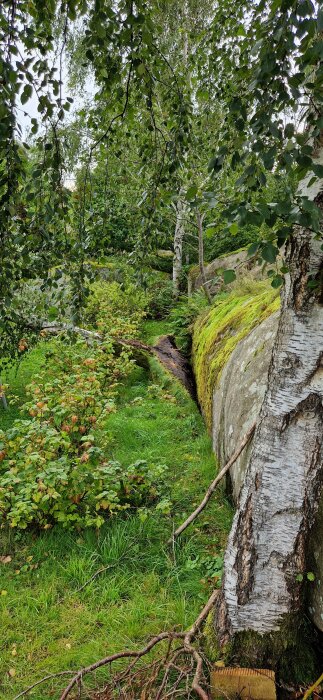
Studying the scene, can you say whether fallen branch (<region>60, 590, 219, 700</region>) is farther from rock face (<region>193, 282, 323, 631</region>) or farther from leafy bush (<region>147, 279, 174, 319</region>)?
leafy bush (<region>147, 279, 174, 319</region>)

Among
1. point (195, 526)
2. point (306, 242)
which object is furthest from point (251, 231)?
Result: point (306, 242)

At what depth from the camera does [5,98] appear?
60.2 inches

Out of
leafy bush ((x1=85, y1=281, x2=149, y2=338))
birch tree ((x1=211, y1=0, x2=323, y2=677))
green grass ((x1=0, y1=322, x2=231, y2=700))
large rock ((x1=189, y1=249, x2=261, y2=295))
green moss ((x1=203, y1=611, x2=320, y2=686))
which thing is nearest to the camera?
birch tree ((x1=211, y1=0, x2=323, y2=677))

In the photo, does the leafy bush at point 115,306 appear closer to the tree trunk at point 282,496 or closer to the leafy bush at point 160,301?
the leafy bush at point 160,301

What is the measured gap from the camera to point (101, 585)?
121 inches

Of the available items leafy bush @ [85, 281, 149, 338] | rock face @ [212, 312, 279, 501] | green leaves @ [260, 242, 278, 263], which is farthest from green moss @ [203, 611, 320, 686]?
leafy bush @ [85, 281, 149, 338]

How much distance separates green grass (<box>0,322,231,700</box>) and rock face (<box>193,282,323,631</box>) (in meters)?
0.47

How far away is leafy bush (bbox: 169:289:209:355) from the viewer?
347 inches

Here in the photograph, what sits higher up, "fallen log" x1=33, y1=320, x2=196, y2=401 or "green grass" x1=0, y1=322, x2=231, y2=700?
"fallen log" x1=33, y1=320, x2=196, y2=401

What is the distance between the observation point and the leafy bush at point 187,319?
28.9ft

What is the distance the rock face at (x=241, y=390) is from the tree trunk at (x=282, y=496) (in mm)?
120

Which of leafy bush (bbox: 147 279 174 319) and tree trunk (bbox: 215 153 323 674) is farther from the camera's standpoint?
leafy bush (bbox: 147 279 174 319)

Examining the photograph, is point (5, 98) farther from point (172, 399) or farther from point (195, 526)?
point (172, 399)

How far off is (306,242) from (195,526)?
255 cm
